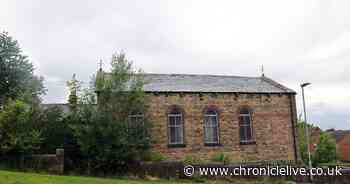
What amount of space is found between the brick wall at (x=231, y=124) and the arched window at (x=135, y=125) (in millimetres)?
3226

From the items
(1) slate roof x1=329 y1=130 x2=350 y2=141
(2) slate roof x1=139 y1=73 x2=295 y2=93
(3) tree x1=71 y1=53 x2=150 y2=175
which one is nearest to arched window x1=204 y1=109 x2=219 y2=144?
(2) slate roof x1=139 y1=73 x2=295 y2=93

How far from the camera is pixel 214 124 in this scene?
95.5ft

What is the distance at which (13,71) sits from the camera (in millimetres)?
29047

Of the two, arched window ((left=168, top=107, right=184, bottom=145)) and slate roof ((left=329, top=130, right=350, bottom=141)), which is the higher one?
arched window ((left=168, top=107, right=184, bottom=145))

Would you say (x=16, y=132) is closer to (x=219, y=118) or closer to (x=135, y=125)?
(x=135, y=125)

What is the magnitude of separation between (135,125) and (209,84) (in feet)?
34.0

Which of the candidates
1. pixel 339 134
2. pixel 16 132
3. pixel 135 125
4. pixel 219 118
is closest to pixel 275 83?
pixel 219 118

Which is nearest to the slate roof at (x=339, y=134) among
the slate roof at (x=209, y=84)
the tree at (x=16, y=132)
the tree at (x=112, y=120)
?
the slate roof at (x=209, y=84)

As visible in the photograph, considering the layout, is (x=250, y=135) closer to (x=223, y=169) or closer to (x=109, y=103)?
(x=223, y=169)

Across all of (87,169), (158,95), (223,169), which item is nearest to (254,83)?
(158,95)

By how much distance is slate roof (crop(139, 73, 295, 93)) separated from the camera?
29062 mm

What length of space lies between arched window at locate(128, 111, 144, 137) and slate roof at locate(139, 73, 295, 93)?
4564mm

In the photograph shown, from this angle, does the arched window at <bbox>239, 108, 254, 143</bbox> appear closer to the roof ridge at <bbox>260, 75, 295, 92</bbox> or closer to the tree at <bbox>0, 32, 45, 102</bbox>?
the roof ridge at <bbox>260, 75, 295, 92</bbox>

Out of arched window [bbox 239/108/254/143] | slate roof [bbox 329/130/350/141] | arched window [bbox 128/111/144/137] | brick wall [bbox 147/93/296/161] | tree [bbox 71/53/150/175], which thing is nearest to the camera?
tree [bbox 71/53/150/175]
